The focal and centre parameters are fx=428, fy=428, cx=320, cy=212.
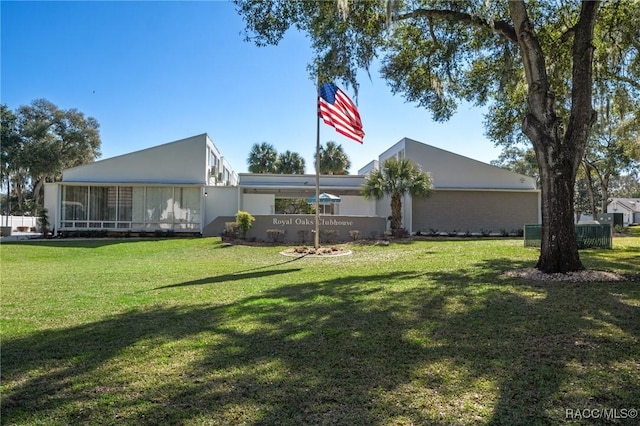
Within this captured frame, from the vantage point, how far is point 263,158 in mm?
41469

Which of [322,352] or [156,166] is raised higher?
[156,166]

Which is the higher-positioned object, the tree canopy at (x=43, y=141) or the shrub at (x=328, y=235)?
the tree canopy at (x=43, y=141)

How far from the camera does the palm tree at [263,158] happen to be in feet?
135

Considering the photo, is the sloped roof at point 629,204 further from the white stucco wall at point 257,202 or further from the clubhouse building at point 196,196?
the white stucco wall at point 257,202

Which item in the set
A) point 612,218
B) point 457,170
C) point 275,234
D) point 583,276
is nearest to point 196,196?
point 275,234

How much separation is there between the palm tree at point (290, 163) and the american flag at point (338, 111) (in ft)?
84.9

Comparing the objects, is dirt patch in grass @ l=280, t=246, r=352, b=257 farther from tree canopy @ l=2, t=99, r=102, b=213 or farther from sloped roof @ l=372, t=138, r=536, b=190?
tree canopy @ l=2, t=99, r=102, b=213

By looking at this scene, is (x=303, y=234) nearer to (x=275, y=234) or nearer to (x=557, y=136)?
(x=275, y=234)

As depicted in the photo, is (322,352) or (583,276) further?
(583,276)

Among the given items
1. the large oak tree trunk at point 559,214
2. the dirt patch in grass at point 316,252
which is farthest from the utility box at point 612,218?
the large oak tree trunk at point 559,214

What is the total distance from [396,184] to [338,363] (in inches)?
697

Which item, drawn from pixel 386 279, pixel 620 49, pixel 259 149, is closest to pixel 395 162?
pixel 620 49

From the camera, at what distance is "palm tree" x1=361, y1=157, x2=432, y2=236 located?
21.0 metres

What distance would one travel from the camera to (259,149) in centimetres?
4153
